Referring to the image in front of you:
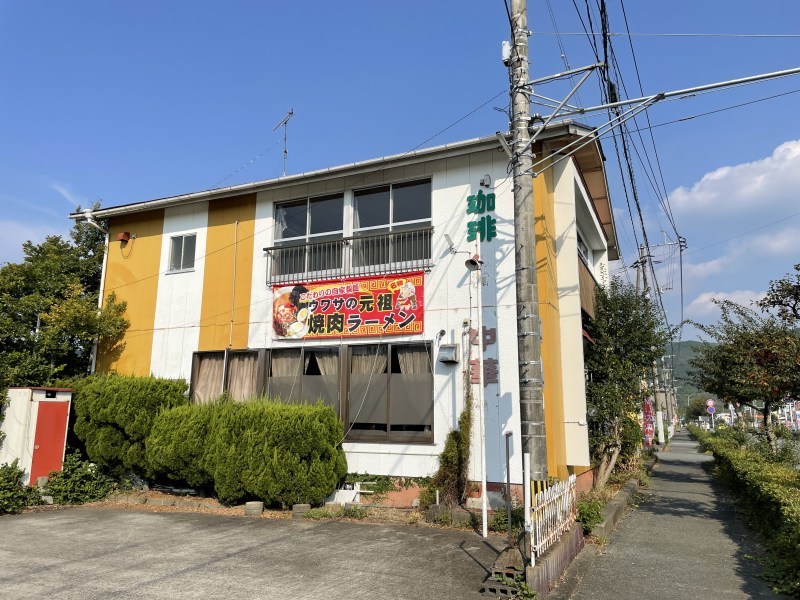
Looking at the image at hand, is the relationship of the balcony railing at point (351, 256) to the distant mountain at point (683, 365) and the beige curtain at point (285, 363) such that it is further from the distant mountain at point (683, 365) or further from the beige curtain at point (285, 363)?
the distant mountain at point (683, 365)

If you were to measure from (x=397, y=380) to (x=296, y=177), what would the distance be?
16.5 feet

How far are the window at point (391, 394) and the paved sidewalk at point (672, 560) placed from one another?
147 inches

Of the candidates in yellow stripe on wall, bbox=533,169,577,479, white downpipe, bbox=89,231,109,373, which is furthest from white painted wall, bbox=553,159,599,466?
white downpipe, bbox=89,231,109,373

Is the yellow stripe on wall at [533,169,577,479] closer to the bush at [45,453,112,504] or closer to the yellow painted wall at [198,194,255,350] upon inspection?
the yellow painted wall at [198,194,255,350]

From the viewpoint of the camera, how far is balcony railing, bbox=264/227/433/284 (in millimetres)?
10734

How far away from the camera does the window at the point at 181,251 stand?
1320cm

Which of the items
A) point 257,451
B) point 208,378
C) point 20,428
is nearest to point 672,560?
point 257,451

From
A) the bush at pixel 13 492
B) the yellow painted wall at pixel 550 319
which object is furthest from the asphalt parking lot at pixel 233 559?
the yellow painted wall at pixel 550 319

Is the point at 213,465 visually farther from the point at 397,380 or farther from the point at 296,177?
the point at 296,177

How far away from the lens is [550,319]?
9.80 m

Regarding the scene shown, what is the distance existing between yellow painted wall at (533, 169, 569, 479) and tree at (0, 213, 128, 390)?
10.4m

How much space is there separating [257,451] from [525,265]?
5894mm

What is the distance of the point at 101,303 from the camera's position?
1365 cm

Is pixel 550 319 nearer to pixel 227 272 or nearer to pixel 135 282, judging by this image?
pixel 227 272
